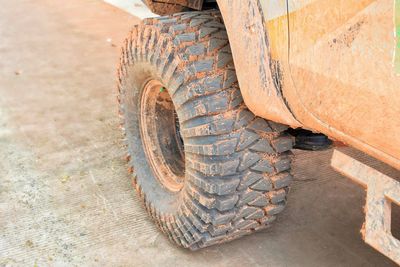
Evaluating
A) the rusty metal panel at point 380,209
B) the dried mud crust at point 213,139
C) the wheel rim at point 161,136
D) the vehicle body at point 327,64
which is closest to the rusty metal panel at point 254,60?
the vehicle body at point 327,64

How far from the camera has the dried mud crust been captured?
244 centimetres

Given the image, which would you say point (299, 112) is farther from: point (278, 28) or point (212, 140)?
point (212, 140)

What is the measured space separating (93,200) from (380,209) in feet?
6.87

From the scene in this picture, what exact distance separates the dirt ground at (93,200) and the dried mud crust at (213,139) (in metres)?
0.27

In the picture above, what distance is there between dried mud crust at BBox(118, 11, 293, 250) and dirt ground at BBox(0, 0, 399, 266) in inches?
10.6

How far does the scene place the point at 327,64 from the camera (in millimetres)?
1731

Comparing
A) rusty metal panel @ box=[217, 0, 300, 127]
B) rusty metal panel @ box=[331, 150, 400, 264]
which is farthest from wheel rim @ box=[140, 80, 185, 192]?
rusty metal panel @ box=[331, 150, 400, 264]

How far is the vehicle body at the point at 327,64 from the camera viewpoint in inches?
61.3

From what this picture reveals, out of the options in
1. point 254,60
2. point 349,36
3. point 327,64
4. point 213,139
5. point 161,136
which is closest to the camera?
point 349,36

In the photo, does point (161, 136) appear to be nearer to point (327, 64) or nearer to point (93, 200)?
point (93, 200)

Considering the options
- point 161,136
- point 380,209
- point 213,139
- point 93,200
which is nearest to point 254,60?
point 213,139

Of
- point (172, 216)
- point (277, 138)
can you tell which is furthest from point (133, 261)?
point (277, 138)

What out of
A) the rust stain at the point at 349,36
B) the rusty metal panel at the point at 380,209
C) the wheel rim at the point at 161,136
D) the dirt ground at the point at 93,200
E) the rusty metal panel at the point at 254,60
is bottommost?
the dirt ground at the point at 93,200

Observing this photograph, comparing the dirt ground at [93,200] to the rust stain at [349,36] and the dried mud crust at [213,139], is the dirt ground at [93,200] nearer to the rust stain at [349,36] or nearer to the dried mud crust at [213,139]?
the dried mud crust at [213,139]
